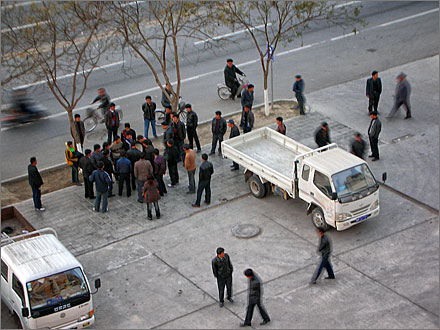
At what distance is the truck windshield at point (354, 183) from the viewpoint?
17.9m

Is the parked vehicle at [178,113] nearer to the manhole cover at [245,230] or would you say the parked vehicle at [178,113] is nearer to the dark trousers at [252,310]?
the manhole cover at [245,230]

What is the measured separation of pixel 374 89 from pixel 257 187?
6536 millimetres

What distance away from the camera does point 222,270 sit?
1542cm

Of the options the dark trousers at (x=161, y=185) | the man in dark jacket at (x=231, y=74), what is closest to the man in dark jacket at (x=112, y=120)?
the dark trousers at (x=161, y=185)

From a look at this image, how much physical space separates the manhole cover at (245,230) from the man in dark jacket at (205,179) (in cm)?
147

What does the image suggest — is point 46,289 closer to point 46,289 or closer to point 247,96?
point 46,289

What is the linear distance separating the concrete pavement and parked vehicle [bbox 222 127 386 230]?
529 mm

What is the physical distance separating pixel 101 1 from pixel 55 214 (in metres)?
6.32

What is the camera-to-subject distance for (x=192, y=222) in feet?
63.9

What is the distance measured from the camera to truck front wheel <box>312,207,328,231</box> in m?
18.5

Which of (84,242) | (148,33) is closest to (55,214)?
(84,242)

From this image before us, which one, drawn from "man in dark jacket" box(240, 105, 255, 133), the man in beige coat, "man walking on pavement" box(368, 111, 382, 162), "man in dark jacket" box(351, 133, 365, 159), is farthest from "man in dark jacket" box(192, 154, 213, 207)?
"man walking on pavement" box(368, 111, 382, 162)

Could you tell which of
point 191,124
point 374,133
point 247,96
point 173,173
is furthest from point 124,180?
point 374,133

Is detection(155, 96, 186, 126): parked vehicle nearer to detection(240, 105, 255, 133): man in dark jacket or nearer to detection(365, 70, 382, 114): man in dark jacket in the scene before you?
detection(240, 105, 255, 133): man in dark jacket
